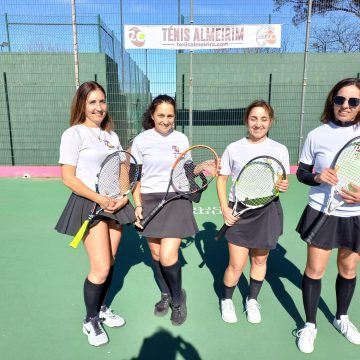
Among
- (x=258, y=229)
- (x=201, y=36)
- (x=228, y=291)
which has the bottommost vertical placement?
(x=228, y=291)

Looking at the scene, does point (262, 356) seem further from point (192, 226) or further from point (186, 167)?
point (186, 167)

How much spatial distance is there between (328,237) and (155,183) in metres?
1.31

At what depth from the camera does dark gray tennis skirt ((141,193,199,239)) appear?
264 centimetres

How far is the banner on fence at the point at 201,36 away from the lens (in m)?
7.80

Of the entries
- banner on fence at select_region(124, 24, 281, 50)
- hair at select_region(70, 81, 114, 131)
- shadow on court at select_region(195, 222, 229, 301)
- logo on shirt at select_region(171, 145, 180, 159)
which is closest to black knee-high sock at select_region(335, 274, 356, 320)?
shadow on court at select_region(195, 222, 229, 301)

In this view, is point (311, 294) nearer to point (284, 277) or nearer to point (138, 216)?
point (284, 277)

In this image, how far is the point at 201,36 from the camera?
7871mm

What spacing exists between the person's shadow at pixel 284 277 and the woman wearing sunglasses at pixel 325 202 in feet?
1.15

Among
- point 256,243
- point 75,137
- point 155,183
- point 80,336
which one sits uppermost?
point 75,137

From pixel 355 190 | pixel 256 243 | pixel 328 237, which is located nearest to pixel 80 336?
pixel 256 243

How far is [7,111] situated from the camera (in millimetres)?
9195

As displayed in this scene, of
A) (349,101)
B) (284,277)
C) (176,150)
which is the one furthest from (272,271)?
(349,101)

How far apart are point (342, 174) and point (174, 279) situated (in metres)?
1.47

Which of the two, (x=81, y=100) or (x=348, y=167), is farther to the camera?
(x=81, y=100)
